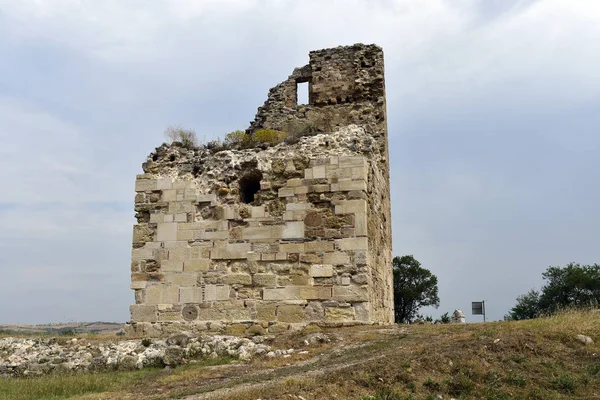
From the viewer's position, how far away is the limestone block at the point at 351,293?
9812mm

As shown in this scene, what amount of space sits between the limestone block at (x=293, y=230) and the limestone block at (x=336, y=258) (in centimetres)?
62

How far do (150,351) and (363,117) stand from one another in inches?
359

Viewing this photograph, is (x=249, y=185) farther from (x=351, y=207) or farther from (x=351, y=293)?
(x=351, y=293)

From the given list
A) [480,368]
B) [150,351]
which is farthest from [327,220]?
[480,368]

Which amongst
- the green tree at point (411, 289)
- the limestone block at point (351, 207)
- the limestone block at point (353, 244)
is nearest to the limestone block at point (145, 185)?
the limestone block at point (351, 207)

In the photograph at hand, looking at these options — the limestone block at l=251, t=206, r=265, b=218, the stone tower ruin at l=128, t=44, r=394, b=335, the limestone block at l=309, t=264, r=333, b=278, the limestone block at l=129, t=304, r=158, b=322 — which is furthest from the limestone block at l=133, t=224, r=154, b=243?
the limestone block at l=309, t=264, r=333, b=278

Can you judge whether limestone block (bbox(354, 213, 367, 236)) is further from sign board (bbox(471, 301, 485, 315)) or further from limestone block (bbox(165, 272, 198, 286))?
sign board (bbox(471, 301, 485, 315))

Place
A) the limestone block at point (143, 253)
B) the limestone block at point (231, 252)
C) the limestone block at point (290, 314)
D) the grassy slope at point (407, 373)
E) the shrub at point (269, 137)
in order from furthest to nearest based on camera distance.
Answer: the shrub at point (269, 137) → the limestone block at point (143, 253) → the limestone block at point (231, 252) → the limestone block at point (290, 314) → the grassy slope at point (407, 373)

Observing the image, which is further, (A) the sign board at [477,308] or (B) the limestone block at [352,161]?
(A) the sign board at [477,308]

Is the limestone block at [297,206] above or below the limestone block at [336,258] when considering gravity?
above

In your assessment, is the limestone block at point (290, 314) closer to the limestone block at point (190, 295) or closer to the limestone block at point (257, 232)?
the limestone block at point (257, 232)

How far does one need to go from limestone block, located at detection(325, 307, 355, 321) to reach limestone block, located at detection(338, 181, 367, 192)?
215 cm

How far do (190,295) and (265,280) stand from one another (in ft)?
4.81

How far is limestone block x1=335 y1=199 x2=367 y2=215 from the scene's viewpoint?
10227 millimetres
